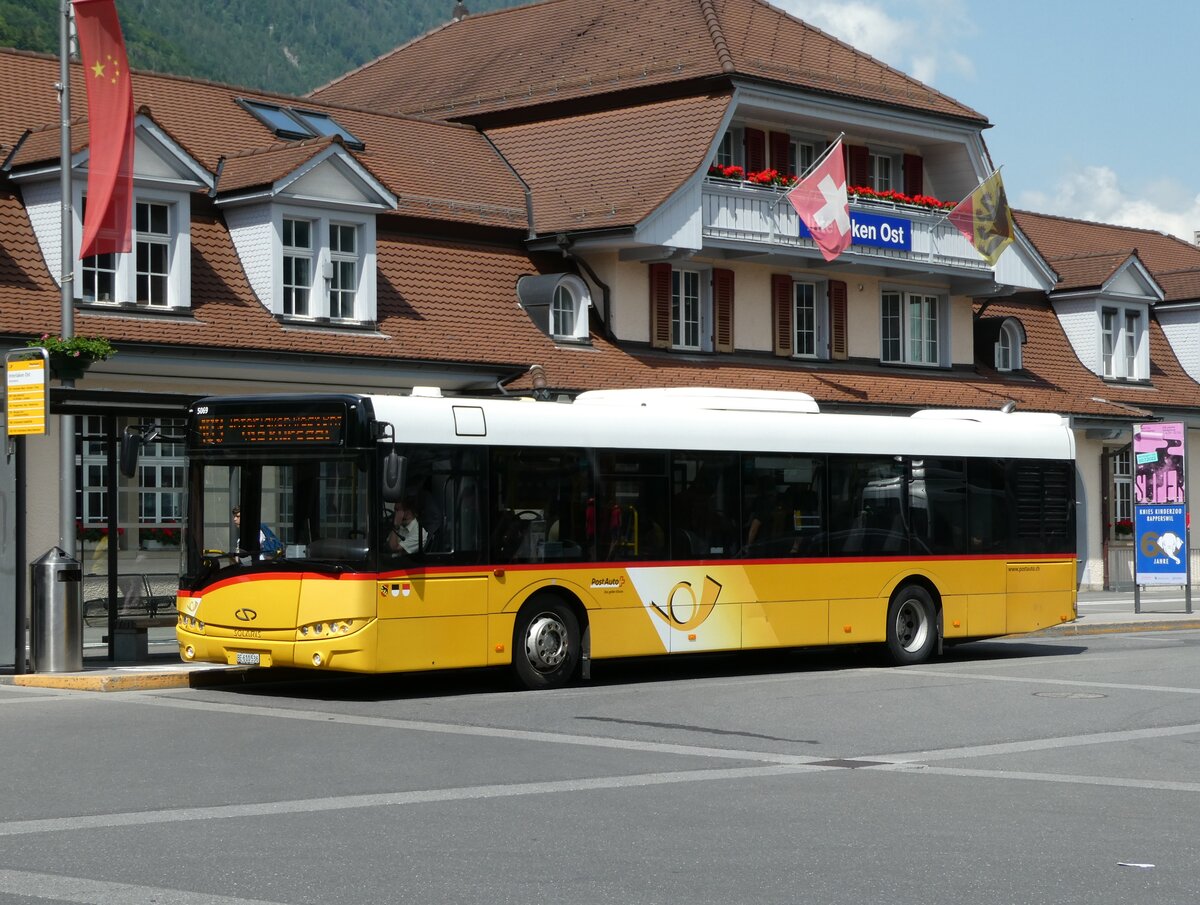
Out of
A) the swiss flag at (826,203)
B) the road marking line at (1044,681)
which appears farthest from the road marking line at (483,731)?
the swiss flag at (826,203)

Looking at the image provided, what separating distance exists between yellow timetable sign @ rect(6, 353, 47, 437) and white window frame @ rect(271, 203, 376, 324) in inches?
372

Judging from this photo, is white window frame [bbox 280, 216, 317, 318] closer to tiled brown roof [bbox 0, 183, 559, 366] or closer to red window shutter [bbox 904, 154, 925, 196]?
tiled brown roof [bbox 0, 183, 559, 366]

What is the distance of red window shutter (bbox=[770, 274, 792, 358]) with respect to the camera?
119ft

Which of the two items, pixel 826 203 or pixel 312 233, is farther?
pixel 826 203

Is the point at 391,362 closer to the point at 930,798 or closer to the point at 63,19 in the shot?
the point at 63,19

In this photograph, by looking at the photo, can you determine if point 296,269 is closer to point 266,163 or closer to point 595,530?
point 266,163

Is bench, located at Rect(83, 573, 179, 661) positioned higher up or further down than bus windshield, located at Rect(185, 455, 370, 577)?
further down

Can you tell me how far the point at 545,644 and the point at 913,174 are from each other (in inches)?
903

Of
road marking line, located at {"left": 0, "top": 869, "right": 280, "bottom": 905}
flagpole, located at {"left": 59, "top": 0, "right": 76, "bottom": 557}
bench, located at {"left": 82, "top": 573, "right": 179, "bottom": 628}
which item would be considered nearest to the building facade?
bench, located at {"left": 82, "top": 573, "right": 179, "bottom": 628}

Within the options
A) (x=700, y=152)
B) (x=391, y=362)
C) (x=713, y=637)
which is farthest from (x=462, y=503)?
(x=700, y=152)

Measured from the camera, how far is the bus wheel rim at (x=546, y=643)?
1862cm

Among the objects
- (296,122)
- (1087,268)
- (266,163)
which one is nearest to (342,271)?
(266,163)

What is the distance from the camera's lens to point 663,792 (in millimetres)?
11586

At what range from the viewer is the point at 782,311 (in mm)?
36531
